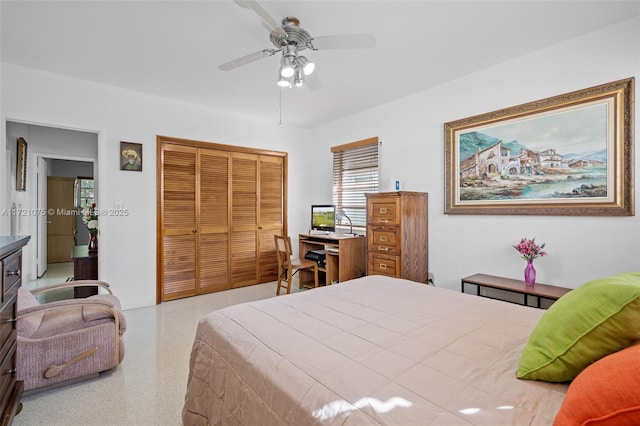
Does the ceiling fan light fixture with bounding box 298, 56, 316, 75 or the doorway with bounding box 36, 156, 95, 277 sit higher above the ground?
the ceiling fan light fixture with bounding box 298, 56, 316, 75

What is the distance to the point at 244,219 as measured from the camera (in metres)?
4.64

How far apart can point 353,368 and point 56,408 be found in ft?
6.85

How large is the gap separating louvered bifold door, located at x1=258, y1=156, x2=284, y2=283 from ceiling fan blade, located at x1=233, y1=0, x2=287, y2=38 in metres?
2.88

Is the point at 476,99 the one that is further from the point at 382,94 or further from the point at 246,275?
the point at 246,275

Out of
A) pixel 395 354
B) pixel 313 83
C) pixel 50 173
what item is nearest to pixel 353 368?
pixel 395 354

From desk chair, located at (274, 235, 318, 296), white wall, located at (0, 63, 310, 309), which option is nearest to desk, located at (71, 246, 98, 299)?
white wall, located at (0, 63, 310, 309)

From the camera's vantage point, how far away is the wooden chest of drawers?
3201 mm

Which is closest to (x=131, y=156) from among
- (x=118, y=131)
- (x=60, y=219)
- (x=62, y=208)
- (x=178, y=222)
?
(x=118, y=131)

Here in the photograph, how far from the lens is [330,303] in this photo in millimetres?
1751

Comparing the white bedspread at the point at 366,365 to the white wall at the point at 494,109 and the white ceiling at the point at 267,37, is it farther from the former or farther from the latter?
the white ceiling at the point at 267,37

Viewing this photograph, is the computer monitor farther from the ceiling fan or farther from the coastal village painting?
the ceiling fan

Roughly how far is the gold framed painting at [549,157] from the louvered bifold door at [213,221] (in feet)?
10.2

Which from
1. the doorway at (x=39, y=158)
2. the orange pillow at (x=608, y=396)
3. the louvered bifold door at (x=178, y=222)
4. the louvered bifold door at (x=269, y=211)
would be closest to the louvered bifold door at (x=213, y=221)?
the louvered bifold door at (x=178, y=222)

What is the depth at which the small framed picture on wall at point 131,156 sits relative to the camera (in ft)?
11.8
